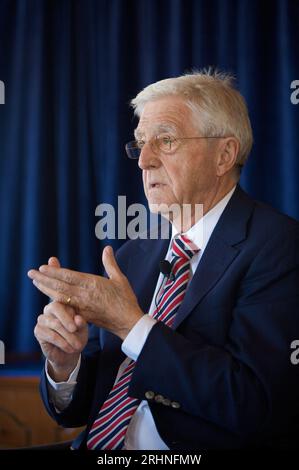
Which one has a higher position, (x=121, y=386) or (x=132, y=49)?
(x=132, y=49)

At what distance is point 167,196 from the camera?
1413mm

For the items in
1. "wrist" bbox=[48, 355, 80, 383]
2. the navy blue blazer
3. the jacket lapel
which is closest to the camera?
the navy blue blazer

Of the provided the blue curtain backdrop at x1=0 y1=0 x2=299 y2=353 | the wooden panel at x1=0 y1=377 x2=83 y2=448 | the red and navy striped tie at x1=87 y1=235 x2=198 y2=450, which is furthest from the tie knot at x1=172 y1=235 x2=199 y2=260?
the wooden panel at x1=0 y1=377 x2=83 y2=448

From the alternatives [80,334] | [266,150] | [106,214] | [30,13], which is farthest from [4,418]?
[30,13]

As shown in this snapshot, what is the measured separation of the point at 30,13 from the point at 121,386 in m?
1.82

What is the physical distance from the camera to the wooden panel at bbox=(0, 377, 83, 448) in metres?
2.09

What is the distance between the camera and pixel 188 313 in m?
1.20

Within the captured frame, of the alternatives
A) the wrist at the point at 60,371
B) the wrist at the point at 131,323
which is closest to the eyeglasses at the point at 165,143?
the wrist at the point at 131,323

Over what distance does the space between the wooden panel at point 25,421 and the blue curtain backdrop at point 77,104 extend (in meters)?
0.19

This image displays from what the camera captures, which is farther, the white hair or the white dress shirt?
the white hair

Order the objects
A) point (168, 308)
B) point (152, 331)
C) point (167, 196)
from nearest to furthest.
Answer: point (152, 331)
point (168, 308)
point (167, 196)

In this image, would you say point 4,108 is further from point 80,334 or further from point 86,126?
point 80,334

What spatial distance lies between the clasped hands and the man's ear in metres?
0.54

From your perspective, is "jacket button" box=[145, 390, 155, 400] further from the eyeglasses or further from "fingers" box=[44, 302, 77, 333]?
the eyeglasses
